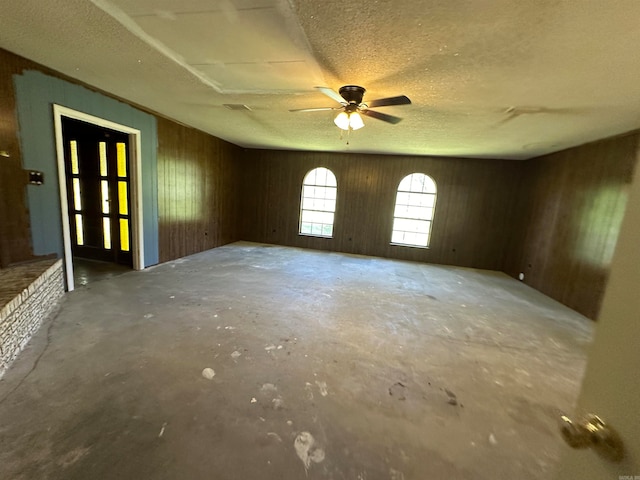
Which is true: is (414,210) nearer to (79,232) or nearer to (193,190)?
(193,190)

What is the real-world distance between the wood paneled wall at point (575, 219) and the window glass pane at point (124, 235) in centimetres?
626

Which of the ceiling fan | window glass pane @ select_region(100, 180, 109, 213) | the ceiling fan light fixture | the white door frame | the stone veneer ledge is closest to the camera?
the stone veneer ledge

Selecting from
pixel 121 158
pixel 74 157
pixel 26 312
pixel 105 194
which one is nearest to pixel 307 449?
pixel 26 312

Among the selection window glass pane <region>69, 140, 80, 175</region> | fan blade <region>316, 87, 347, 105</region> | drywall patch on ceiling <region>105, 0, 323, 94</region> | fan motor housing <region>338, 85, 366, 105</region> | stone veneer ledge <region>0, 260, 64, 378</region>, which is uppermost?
drywall patch on ceiling <region>105, 0, 323, 94</region>

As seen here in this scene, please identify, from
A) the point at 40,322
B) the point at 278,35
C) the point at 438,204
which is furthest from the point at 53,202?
the point at 438,204

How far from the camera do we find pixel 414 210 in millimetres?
6266

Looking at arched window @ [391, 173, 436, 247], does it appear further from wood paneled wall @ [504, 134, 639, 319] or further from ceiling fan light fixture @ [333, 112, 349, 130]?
ceiling fan light fixture @ [333, 112, 349, 130]

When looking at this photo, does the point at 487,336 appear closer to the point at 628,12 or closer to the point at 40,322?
the point at 628,12

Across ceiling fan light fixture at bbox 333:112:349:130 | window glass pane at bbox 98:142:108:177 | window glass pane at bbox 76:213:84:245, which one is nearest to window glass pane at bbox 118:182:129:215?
window glass pane at bbox 98:142:108:177

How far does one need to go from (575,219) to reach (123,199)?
6928 mm

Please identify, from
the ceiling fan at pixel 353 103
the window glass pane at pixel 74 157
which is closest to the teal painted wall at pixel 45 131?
the window glass pane at pixel 74 157

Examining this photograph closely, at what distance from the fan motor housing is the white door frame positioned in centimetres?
298

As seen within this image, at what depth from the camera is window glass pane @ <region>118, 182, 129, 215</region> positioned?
4047 mm

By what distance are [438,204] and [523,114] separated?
315cm
